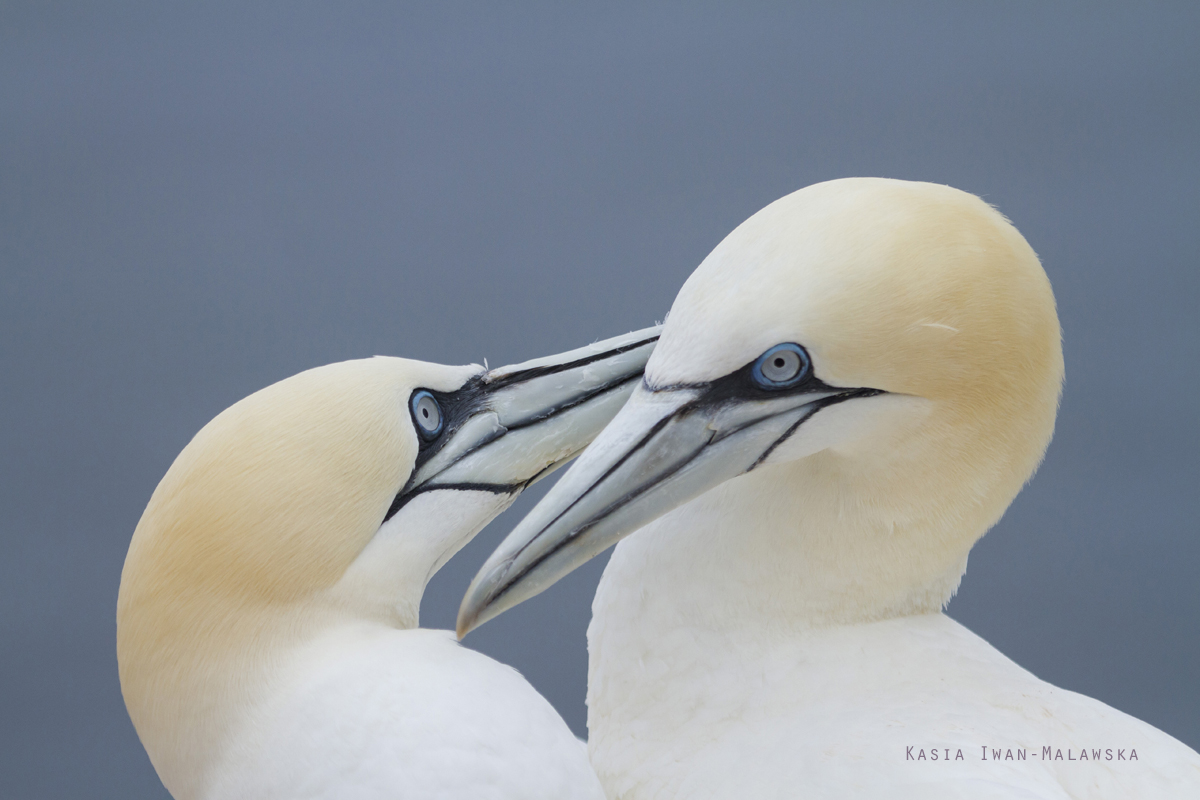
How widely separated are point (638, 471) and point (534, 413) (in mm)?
655

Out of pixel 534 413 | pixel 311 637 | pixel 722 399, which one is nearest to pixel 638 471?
pixel 722 399

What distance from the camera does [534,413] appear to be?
2240 millimetres

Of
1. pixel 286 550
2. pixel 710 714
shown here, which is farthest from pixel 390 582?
pixel 710 714

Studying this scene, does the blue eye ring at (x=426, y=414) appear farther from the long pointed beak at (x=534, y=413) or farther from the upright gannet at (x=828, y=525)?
the upright gannet at (x=828, y=525)

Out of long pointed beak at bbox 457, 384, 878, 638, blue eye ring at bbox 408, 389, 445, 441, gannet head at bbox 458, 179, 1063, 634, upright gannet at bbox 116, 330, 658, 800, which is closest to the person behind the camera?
gannet head at bbox 458, 179, 1063, 634

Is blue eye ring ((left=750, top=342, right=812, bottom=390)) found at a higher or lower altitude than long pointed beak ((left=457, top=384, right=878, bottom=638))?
higher

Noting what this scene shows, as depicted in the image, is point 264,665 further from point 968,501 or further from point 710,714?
point 968,501

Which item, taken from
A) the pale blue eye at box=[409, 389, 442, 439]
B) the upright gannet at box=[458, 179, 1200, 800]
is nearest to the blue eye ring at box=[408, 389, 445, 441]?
the pale blue eye at box=[409, 389, 442, 439]

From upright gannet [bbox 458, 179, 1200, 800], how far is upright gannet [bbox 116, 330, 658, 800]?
0.80ft

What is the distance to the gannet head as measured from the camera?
1488mm

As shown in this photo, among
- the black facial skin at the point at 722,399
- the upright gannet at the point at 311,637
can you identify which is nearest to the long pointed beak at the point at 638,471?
the black facial skin at the point at 722,399

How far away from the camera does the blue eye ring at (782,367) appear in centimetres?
152

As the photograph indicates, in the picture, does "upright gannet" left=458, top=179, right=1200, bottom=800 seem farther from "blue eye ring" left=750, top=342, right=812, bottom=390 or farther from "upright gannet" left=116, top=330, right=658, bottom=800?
"upright gannet" left=116, top=330, right=658, bottom=800

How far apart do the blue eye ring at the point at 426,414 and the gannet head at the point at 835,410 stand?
1.76ft
